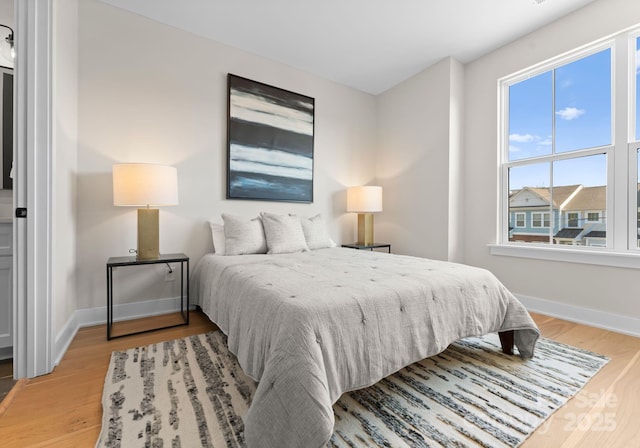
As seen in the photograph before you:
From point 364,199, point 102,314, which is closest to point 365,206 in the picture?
point 364,199

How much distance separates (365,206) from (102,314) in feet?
9.68

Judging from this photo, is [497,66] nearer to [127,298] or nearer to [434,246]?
[434,246]

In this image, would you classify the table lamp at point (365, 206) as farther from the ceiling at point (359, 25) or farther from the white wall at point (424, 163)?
the ceiling at point (359, 25)

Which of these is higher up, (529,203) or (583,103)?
(583,103)

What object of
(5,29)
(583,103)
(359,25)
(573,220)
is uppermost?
(359,25)

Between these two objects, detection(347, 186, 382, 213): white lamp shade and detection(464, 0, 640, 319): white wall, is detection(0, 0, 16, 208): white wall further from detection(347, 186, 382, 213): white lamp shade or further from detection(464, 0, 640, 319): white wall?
detection(464, 0, 640, 319): white wall

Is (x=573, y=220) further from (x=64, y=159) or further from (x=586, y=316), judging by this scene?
(x=64, y=159)

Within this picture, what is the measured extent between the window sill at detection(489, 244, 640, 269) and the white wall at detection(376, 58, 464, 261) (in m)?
0.53

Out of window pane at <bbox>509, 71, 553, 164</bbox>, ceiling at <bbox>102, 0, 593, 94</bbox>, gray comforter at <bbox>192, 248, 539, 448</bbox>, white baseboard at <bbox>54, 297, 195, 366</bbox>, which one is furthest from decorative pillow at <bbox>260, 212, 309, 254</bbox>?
window pane at <bbox>509, 71, 553, 164</bbox>

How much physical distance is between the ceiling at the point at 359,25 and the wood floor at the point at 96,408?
113 inches

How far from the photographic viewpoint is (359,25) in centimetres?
281

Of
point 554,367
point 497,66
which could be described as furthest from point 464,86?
point 554,367

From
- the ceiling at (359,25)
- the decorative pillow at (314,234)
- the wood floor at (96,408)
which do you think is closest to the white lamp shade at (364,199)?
the decorative pillow at (314,234)

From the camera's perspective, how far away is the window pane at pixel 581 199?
2535mm
